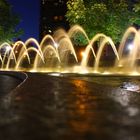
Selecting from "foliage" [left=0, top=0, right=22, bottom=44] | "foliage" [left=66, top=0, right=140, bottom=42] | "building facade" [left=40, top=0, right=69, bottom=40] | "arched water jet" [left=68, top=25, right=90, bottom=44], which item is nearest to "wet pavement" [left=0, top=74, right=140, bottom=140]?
"foliage" [left=66, top=0, right=140, bottom=42]

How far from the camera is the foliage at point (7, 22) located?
155 feet

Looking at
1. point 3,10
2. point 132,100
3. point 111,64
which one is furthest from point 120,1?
point 132,100

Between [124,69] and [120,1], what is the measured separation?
17.2 metres

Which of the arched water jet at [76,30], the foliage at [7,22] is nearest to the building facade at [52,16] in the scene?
the foliage at [7,22]

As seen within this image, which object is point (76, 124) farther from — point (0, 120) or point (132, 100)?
point (132, 100)

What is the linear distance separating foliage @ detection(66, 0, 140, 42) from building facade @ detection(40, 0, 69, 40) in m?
79.5

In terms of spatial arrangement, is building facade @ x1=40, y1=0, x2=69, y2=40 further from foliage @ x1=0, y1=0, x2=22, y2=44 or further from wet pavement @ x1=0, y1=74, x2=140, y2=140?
wet pavement @ x1=0, y1=74, x2=140, y2=140

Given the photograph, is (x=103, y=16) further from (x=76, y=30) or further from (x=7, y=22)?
(x=7, y=22)

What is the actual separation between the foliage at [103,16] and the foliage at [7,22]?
12378mm

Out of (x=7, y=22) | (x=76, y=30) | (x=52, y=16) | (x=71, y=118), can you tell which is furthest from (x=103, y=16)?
(x=52, y=16)

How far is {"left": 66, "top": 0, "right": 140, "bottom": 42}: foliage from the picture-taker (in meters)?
35.8

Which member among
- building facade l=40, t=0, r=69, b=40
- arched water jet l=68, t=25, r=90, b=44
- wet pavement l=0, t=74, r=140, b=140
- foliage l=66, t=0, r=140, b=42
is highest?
building facade l=40, t=0, r=69, b=40

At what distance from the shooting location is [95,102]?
6.59 metres

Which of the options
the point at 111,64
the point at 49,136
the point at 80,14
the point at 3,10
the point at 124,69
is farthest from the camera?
the point at 3,10
